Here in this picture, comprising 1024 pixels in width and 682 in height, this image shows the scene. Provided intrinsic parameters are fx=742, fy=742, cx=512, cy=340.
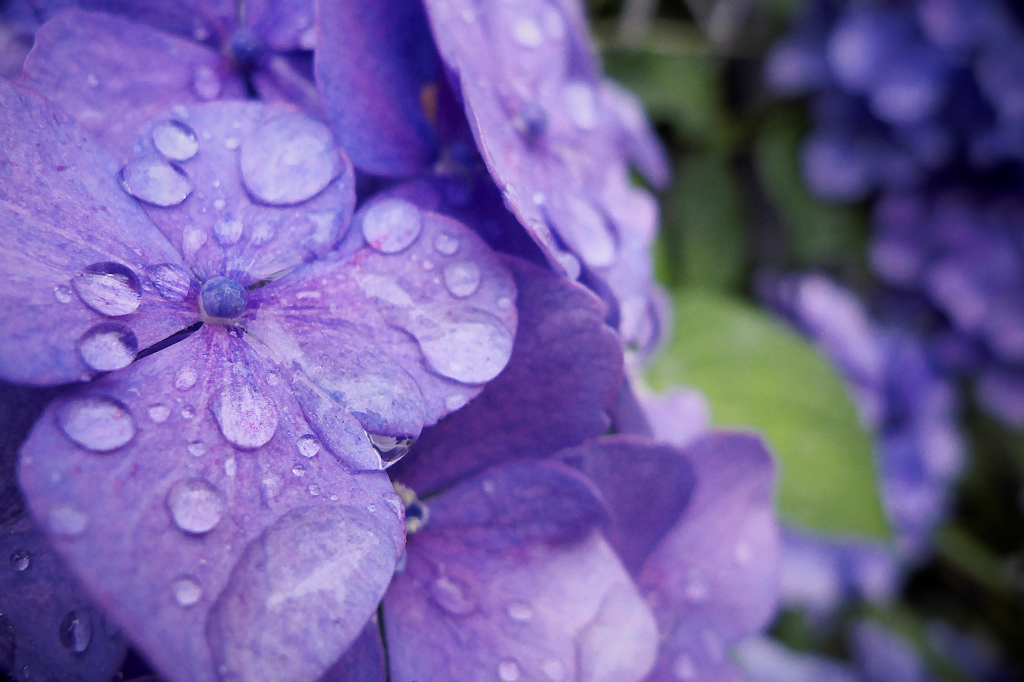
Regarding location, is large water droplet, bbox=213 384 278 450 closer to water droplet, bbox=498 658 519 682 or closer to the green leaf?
water droplet, bbox=498 658 519 682

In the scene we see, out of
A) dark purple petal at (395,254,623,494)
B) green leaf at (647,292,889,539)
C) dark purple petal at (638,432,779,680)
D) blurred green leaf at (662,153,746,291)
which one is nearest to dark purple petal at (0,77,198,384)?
dark purple petal at (395,254,623,494)

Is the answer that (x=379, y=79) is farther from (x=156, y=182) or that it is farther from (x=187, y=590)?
(x=187, y=590)

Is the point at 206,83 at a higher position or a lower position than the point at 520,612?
higher

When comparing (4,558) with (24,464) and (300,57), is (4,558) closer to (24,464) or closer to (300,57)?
(24,464)

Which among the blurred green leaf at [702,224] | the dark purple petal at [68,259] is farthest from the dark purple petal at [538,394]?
the blurred green leaf at [702,224]

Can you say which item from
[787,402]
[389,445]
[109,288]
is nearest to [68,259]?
[109,288]

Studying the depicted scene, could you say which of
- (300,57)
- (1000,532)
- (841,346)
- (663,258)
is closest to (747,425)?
(841,346)

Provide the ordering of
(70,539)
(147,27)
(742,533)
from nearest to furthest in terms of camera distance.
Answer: (70,539)
(147,27)
(742,533)
